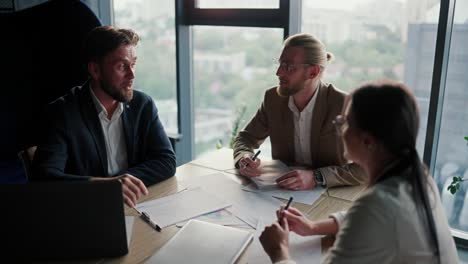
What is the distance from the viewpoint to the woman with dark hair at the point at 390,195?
2.69 ft

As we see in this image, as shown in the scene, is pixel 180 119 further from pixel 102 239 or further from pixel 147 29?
pixel 102 239

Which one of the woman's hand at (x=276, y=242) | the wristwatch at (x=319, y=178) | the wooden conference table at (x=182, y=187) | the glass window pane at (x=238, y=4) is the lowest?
the wooden conference table at (x=182, y=187)

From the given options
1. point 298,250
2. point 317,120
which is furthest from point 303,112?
point 298,250

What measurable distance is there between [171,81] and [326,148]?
1860mm

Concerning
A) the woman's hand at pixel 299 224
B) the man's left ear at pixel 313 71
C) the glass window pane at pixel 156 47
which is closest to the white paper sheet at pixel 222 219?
the woman's hand at pixel 299 224

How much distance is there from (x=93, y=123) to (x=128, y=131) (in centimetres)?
15

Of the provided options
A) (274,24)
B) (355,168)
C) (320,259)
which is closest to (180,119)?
(274,24)

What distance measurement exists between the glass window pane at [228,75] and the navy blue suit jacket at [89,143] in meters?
1.29

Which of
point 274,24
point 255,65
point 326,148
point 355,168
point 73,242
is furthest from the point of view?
point 255,65

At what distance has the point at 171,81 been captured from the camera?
3.37 metres

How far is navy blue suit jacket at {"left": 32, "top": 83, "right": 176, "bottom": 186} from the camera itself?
1.58 m

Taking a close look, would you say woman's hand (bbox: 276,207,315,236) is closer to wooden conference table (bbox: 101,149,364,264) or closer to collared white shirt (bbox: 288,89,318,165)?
wooden conference table (bbox: 101,149,364,264)

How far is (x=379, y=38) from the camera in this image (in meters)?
2.42

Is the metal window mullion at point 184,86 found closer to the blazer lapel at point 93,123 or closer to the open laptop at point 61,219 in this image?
the blazer lapel at point 93,123
